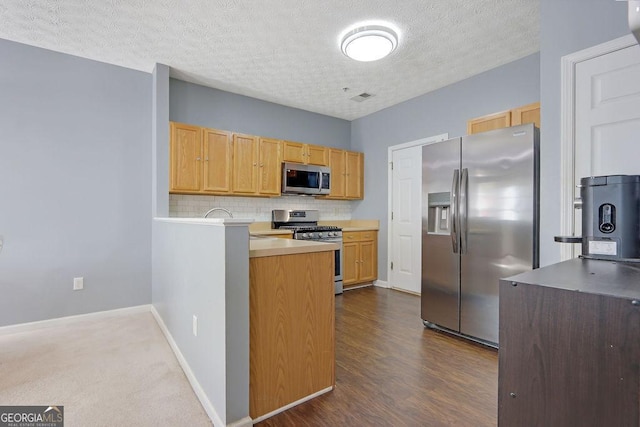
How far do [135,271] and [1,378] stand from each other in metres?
1.50

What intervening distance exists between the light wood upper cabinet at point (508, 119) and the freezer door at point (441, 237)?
0.88 m

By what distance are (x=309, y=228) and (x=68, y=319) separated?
9.12ft

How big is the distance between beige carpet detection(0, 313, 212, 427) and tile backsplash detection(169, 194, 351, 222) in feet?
4.90

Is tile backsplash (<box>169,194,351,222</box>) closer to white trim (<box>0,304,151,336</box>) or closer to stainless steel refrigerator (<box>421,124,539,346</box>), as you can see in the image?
white trim (<box>0,304,151,336</box>)

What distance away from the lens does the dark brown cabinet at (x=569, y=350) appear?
2.17 ft

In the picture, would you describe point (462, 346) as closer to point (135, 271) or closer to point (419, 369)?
point (419, 369)

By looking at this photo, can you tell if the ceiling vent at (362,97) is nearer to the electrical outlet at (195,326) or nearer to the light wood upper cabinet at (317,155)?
the light wood upper cabinet at (317,155)

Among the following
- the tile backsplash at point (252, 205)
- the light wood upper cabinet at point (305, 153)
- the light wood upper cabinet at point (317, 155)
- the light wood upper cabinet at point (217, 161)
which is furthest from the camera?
the light wood upper cabinet at point (317, 155)

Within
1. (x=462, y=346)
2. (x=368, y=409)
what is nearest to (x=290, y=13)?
(x=368, y=409)

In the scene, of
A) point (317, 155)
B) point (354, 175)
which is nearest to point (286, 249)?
point (317, 155)

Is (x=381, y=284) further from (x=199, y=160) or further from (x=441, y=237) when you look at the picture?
(x=199, y=160)

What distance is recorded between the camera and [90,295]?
3262mm
